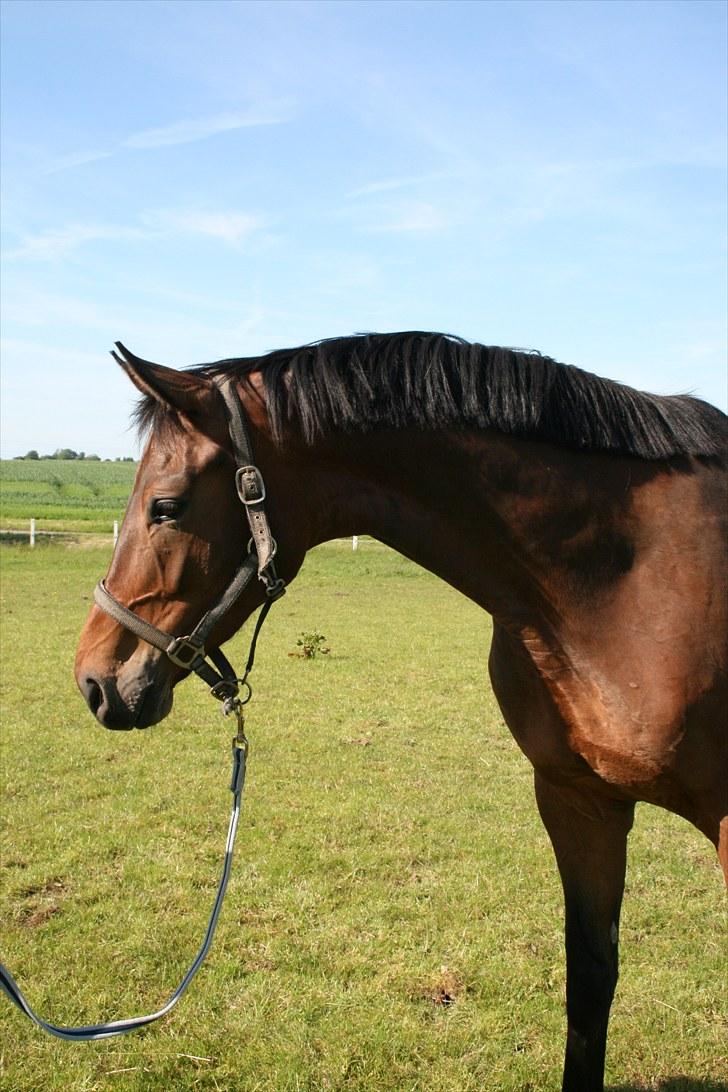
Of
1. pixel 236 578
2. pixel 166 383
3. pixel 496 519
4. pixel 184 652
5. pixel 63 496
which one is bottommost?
pixel 184 652

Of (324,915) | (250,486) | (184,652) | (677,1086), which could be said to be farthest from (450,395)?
(324,915)

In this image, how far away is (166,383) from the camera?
88.7 inches

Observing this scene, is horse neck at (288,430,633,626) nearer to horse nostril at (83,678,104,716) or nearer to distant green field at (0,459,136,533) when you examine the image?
horse nostril at (83,678,104,716)

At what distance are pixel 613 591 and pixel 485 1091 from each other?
1998 mm

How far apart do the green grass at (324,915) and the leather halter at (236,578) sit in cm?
188

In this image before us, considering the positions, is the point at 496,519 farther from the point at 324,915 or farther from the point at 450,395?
the point at 324,915

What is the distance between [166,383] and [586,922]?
89.6 inches

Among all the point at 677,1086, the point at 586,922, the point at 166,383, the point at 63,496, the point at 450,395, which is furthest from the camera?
the point at 63,496

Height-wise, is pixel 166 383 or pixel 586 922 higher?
pixel 166 383

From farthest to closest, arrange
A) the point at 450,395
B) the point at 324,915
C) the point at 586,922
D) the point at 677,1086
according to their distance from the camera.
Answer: the point at 324,915, the point at 677,1086, the point at 586,922, the point at 450,395

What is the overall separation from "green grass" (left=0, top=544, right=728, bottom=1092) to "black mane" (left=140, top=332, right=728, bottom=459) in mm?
2424

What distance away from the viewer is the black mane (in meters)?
2.38

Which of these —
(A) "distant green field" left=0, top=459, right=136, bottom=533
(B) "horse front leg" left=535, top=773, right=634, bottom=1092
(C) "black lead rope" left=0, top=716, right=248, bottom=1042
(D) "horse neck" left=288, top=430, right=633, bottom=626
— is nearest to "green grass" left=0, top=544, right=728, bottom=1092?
(B) "horse front leg" left=535, top=773, right=634, bottom=1092

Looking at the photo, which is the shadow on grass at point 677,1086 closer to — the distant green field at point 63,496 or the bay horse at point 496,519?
the bay horse at point 496,519
